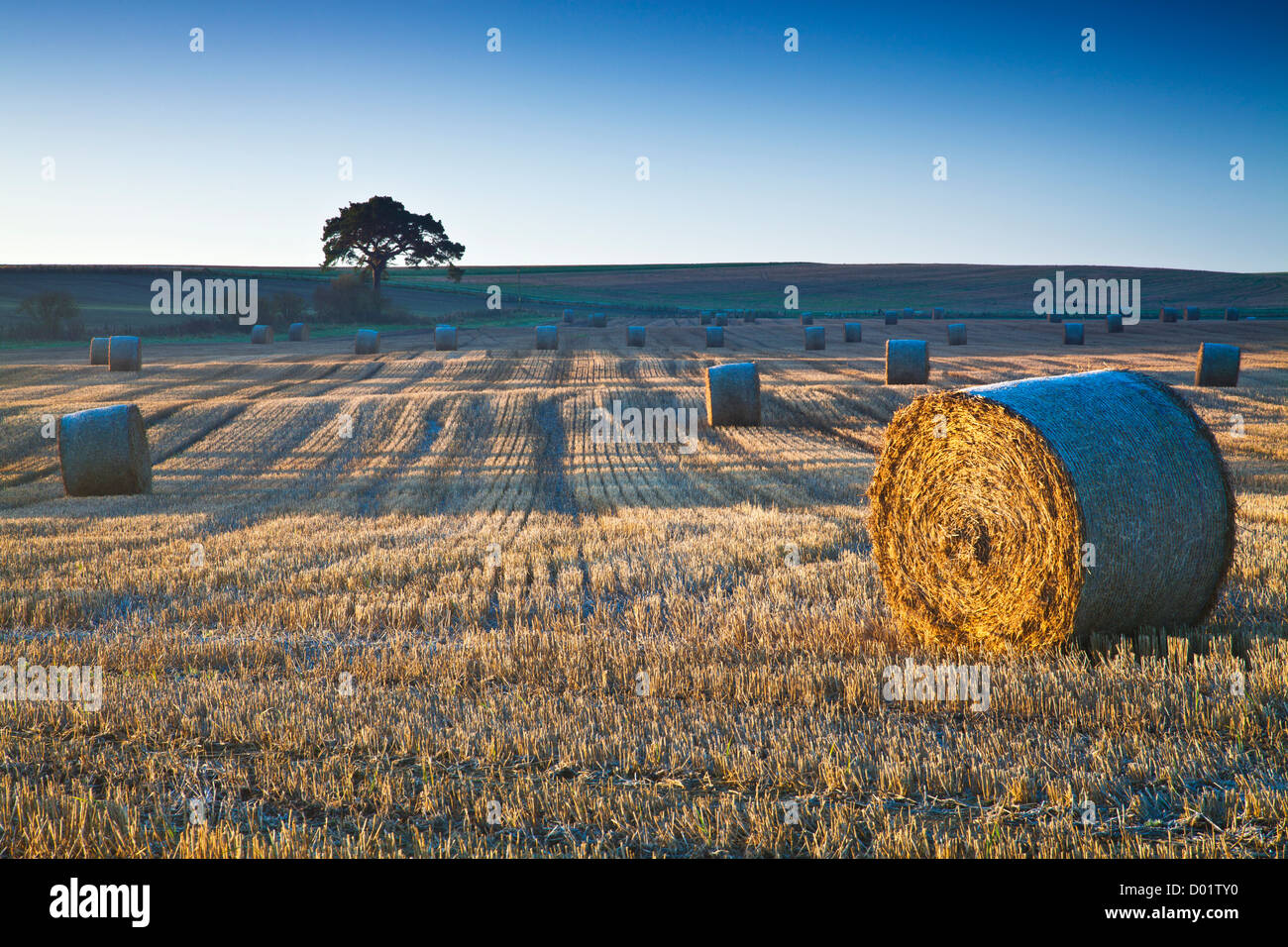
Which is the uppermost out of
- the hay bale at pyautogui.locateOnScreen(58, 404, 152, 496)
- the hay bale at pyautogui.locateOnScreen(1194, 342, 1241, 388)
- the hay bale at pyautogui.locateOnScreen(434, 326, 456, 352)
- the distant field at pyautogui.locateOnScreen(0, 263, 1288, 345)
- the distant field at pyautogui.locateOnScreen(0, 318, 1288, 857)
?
the distant field at pyautogui.locateOnScreen(0, 263, 1288, 345)

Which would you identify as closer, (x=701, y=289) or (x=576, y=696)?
(x=576, y=696)

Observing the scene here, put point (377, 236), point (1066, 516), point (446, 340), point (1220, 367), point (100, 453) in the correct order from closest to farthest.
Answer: point (1066, 516)
point (100, 453)
point (1220, 367)
point (446, 340)
point (377, 236)

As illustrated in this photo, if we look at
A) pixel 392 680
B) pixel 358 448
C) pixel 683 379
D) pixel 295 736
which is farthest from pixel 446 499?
pixel 683 379

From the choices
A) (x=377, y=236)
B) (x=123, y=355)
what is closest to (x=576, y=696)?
(x=123, y=355)

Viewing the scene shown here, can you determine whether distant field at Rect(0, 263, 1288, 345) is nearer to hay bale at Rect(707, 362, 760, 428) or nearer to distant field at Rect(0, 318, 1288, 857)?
hay bale at Rect(707, 362, 760, 428)

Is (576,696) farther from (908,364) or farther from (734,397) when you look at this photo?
(908,364)

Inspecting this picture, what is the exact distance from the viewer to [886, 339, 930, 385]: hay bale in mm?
26281

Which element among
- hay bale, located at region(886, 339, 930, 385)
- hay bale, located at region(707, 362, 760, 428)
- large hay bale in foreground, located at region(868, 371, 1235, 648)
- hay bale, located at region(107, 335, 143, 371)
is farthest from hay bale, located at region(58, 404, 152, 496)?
hay bale, located at region(107, 335, 143, 371)

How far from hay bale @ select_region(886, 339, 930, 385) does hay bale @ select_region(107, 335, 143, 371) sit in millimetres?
24229

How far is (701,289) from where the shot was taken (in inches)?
3863

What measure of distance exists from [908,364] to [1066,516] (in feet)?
69.6

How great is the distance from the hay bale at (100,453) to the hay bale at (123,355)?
19337 mm

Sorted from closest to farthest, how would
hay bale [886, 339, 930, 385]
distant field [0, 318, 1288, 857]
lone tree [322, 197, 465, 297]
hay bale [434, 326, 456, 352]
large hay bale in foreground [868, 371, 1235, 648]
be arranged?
distant field [0, 318, 1288, 857] < large hay bale in foreground [868, 371, 1235, 648] < hay bale [886, 339, 930, 385] < hay bale [434, 326, 456, 352] < lone tree [322, 197, 465, 297]

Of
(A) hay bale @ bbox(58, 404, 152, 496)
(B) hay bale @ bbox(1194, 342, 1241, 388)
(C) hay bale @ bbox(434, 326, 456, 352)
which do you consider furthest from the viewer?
(C) hay bale @ bbox(434, 326, 456, 352)
